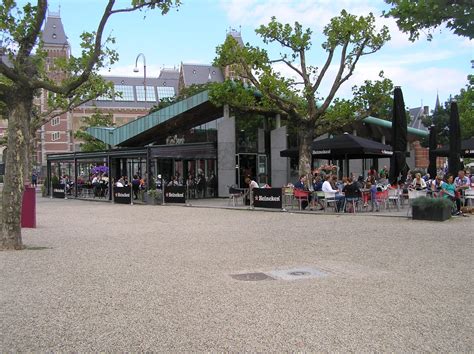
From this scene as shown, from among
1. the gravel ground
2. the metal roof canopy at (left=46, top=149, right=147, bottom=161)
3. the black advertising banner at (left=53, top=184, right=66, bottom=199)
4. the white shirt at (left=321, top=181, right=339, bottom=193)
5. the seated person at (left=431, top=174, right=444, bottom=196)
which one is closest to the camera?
the gravel ground

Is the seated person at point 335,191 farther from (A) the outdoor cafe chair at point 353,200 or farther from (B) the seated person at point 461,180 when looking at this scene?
(B) the seated person at point 461,180

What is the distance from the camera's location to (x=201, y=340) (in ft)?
15.5

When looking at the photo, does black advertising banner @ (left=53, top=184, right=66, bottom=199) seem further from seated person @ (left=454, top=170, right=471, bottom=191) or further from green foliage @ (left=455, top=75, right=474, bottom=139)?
green foliage @ (left=455, top=75, right=474, bottom=139)

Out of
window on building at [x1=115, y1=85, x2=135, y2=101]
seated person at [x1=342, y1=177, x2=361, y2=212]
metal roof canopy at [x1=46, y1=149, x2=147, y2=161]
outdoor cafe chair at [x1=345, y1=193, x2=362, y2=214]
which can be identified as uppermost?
window on building at [x1=115, y1=85, x2=135, y2=101]

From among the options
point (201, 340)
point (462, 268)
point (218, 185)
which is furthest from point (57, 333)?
point (218, 185)

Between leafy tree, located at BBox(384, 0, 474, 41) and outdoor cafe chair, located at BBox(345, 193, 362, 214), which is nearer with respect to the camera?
leafy tree, located at BBox(384, 0, 474, 41)

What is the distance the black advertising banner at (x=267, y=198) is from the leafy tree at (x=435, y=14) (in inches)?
465

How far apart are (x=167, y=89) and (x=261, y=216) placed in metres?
121

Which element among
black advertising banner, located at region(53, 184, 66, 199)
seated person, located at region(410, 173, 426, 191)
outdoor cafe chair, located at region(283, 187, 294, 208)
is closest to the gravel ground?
seated person, located at region(410, 173, 426, 191)

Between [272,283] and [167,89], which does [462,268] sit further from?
[167,89]

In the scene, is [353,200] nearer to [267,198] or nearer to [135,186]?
[267,198]

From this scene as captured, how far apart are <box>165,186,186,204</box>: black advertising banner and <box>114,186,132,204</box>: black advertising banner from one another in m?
2.17

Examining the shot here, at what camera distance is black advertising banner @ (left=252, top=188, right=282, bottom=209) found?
19.2 metres

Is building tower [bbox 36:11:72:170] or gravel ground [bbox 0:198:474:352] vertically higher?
building tower [bbox 36:11:72:170]
